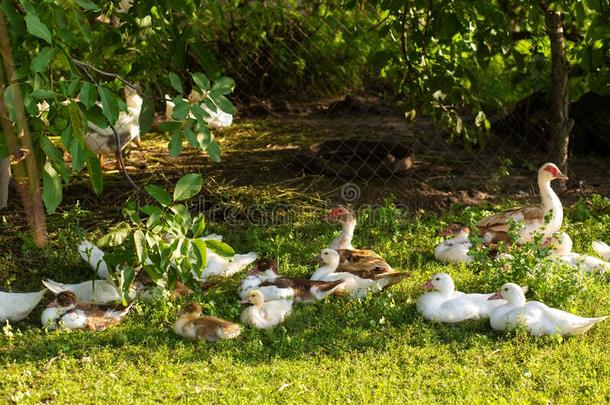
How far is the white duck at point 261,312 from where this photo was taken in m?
5.73

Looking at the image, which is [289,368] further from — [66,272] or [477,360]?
[66,272]

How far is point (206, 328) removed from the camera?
5.50 meters

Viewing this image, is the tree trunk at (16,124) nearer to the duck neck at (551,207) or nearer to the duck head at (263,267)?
the duck head at (263,267)

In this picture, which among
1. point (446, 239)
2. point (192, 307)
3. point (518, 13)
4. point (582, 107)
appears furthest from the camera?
point (582, 107)

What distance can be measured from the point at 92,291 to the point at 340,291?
1.68m

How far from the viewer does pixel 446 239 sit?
23.7 ft

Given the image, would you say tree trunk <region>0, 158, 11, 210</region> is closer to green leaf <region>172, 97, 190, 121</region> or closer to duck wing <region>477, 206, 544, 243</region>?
green leaf <region>172, 97, 190, 121</region>

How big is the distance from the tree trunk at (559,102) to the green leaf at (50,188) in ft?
18.2

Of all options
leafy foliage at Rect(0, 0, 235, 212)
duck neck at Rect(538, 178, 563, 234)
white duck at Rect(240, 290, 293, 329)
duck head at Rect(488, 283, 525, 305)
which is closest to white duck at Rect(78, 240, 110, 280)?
white duck at Rect(240, 290, 293, 329)

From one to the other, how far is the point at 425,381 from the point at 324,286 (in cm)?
126

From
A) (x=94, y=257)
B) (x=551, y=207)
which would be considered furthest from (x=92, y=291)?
(x=551, y=207)

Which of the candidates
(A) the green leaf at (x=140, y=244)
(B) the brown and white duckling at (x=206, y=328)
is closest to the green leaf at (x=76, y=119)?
(A) the green leaf at (x=140, y=244)

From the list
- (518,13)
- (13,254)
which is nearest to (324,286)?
(13,254)

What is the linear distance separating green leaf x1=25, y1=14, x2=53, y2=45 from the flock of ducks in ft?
6.26
